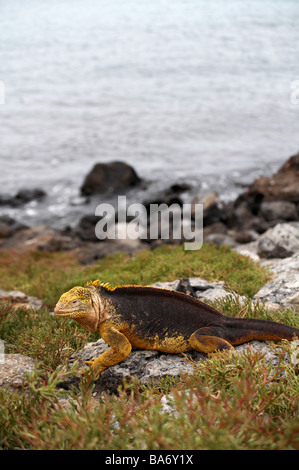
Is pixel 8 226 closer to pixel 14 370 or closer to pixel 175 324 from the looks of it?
pixel 14 370

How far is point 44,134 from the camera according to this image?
3909cm

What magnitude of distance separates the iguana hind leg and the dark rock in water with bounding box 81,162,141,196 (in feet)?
74.1

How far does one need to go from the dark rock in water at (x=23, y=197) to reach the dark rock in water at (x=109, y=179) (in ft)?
9.04

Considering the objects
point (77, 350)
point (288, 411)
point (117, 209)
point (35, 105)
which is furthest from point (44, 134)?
point (288, 411)

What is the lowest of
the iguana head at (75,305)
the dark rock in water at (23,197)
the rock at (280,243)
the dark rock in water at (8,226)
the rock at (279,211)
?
the dark rock in water at (8,226)

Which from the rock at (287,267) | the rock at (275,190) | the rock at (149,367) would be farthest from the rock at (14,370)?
the rock at (275,190)

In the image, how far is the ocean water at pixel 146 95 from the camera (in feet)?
102

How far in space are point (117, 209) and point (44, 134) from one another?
59.9 feet

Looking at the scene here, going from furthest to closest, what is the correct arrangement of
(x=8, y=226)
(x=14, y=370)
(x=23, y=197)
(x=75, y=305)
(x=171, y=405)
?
(x=23, y=197)
(x=8, y=226)
(x=14, y=370)
(x=75, y=305)
(x=171, y=405)

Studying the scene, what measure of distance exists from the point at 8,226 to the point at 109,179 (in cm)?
781

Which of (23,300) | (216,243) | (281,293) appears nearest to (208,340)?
(281,293)

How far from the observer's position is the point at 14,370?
5.63m

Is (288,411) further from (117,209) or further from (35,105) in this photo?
(35,105)

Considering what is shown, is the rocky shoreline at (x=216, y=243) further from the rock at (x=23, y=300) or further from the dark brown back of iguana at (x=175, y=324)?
the dark brown back of iguana at (x=175, y=324)
